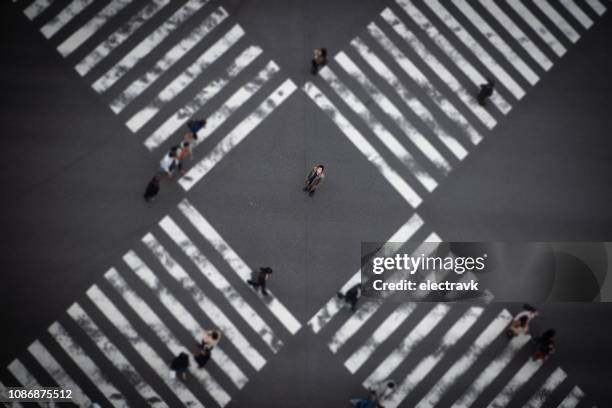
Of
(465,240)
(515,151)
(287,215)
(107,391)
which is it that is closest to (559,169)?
(515,151)

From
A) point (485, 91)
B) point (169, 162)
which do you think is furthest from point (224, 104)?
point (485, 91)

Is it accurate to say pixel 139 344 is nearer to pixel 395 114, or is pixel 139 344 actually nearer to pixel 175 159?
pixel 175 159

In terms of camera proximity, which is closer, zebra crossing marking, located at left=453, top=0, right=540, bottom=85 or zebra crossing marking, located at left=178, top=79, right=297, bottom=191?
zebra crossing marking, located at left=178, top=79, right=297, bottom=191

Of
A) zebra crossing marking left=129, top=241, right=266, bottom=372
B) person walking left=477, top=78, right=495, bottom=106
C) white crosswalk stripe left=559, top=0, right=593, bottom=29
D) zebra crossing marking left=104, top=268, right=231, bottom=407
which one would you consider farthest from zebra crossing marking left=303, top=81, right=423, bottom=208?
white crosswalk stripe left=559, top=0, right=593, bottom=29

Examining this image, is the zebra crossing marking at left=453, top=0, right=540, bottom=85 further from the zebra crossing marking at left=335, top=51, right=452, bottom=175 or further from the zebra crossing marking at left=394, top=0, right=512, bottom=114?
the zebra crossing marking at left=335, top=51, right=452, bottom=175

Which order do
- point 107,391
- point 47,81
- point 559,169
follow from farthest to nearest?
point 559,169
point 47,81
point 107,391

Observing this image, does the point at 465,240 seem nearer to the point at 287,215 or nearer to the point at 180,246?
the point at 287,215
